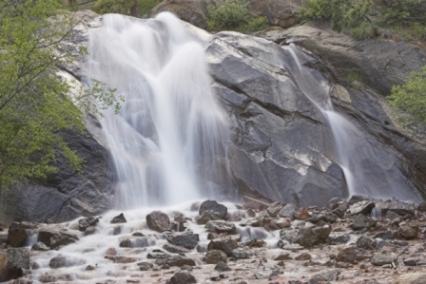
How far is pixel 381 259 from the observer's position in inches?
435

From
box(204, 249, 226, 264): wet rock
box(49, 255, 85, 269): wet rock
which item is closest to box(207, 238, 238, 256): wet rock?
box(204, 249, 226, 264): wet rock

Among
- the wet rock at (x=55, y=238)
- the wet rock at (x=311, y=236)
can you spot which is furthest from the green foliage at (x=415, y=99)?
the wet rock at (x=55, y=238)

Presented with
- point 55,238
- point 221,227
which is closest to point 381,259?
point 221,227

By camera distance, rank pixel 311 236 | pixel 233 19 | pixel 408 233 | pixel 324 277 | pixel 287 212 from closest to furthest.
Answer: pixel 324 277
pixel 311 236
pixel 408 233
pixel 287 212
pixel 233 19

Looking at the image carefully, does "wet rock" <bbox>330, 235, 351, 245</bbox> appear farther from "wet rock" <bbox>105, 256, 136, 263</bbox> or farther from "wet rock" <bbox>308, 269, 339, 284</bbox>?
"wet rock" <bbox>105, 256, 136, 263</bbox>

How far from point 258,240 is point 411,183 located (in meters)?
11.6

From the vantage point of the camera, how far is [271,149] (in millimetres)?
21547

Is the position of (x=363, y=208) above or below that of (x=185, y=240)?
above

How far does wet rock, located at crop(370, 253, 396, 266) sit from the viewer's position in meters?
11.0

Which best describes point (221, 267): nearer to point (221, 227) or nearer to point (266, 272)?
point (266, 272)

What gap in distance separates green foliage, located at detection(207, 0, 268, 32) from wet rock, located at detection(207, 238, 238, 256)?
21054 millimetres

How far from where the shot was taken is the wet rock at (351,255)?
1158 centimetres

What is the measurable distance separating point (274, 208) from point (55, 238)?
7.29 metres

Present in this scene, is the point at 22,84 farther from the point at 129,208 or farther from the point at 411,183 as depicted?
the point at 411,183
